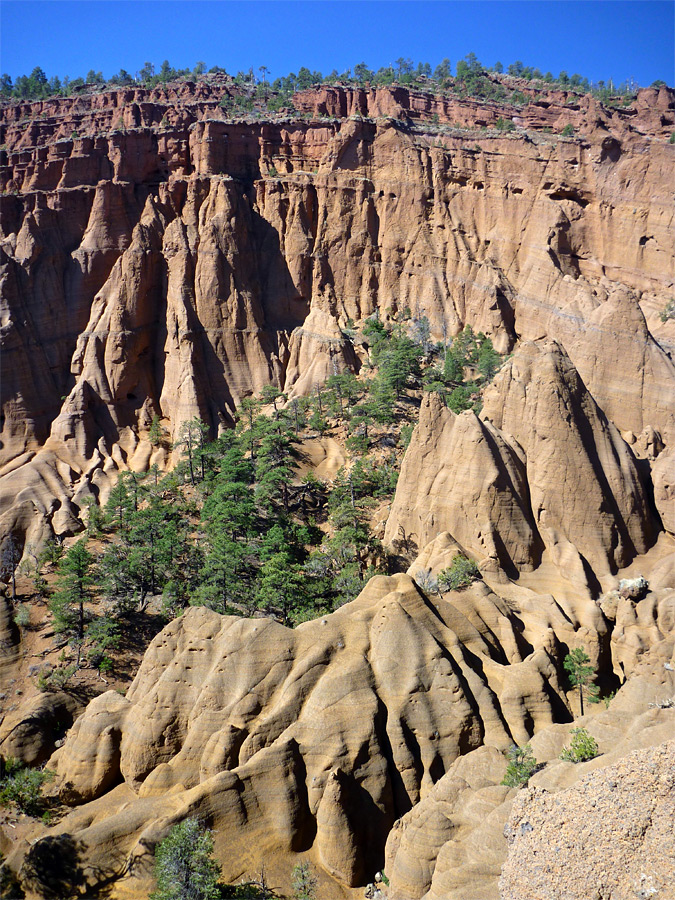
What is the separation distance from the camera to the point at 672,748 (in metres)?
12.7

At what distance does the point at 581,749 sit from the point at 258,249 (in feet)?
179

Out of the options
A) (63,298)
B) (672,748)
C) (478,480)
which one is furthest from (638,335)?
(63,298)

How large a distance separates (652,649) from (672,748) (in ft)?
42.4

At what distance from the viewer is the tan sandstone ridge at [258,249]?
5631 centimetres

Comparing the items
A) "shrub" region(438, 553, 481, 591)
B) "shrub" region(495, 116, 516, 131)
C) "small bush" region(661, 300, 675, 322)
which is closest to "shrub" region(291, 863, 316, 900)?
"shrub" region(438, 553, 481, 591)

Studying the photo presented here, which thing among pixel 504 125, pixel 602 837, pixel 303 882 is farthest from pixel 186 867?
pixel 504 125

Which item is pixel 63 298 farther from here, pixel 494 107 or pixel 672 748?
pixel 672 748

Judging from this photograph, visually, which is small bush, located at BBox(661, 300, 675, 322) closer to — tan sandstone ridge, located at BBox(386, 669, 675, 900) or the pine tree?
the pine tree

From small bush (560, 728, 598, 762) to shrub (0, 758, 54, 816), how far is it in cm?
1460

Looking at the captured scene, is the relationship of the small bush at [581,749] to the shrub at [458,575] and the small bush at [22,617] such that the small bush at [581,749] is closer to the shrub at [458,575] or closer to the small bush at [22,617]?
the shrub at [458,575]

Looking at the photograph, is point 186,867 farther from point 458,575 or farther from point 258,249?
point 258,249

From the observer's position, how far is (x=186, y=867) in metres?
14.9

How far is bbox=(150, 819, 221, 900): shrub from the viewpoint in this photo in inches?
579

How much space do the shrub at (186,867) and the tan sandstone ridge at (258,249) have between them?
3821 centimetres
